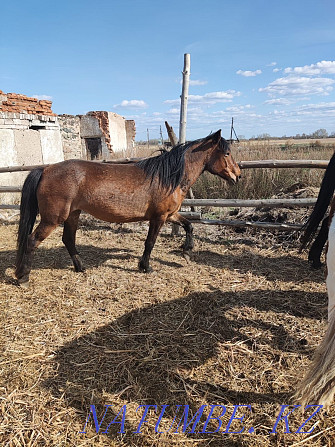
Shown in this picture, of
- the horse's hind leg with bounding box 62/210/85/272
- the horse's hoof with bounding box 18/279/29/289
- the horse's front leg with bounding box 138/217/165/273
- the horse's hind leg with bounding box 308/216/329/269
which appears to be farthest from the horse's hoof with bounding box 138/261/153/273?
the horse's hind leg with bounding box 308/216/329/269

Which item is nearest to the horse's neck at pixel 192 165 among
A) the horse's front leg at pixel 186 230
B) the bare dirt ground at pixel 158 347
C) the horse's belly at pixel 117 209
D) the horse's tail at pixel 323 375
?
the horse's front leg at pixel 186 230

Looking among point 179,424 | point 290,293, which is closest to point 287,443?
point 179,424

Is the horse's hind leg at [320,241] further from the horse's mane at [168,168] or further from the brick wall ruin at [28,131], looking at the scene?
the brick wall ruin at [28,131]

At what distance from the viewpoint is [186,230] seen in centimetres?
452

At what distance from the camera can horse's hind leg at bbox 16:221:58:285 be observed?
3.39 meters

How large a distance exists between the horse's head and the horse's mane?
0.41 metres

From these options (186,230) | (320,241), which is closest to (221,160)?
(186,230)

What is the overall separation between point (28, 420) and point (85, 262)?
8.86 ft

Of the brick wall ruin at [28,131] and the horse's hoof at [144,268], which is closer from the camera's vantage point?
the horse's hoof at [144,268]

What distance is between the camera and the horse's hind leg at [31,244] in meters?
3.39

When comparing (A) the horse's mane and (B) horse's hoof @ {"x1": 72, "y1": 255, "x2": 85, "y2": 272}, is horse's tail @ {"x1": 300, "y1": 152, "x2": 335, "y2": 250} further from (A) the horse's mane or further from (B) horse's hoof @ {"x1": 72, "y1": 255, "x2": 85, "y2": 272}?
(B) horse's hoof @ {"x1": 72, "y1": 255, "x2": 85, "y2": 272}

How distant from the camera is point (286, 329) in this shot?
2738 millimetres

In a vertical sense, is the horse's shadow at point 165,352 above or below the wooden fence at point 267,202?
below

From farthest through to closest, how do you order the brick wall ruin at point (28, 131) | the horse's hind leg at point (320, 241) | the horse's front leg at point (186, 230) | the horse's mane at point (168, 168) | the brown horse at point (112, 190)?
the brick wall ruin at point (28, 131) → the horse's front leg at point (186, 230) → the horse's mane at point (168, 168) → the brown horse at point (112, 190) → the horse's hind leg at point (320, 241)
